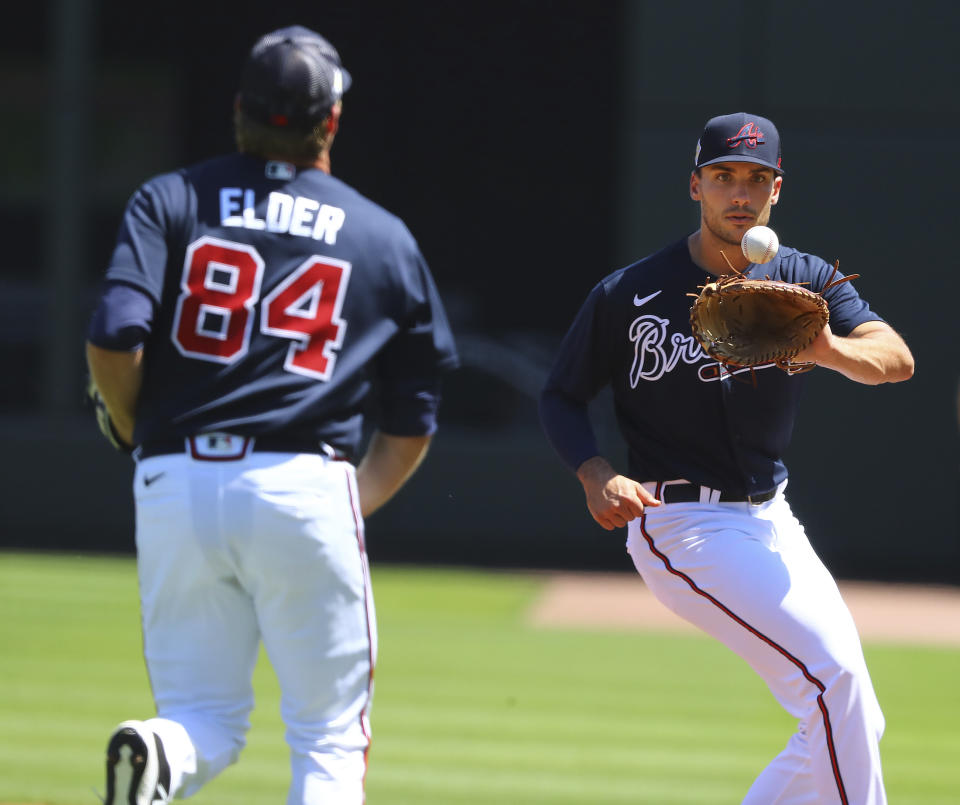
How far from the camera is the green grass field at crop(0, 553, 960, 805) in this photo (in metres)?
5.18

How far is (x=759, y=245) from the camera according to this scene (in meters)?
3.25

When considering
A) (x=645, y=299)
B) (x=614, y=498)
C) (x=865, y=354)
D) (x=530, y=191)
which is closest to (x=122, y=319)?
(x=614, y=498)

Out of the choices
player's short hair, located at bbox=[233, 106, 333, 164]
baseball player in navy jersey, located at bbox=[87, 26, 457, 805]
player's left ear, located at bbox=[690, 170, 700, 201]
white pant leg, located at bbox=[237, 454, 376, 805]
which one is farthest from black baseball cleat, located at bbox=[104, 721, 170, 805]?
player's left ear, located at bbox=[690, 170, 700, 201]

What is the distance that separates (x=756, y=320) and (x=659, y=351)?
37 centimetres

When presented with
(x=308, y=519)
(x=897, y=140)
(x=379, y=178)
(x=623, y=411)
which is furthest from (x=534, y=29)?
(x=308, y=519)

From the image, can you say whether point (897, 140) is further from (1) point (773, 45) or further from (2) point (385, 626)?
(2) point (385, 626)

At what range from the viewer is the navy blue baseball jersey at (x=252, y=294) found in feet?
9.69

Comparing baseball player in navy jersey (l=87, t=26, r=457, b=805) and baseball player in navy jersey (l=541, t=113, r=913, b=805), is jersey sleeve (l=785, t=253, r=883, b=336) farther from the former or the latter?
baseball player in navy jersey (l=87, t=26, r=457, b=805)

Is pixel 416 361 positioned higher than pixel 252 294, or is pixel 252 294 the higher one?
pixel 252 294

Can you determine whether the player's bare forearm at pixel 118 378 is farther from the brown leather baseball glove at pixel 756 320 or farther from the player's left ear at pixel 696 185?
the player's left ear at pixel 696 185

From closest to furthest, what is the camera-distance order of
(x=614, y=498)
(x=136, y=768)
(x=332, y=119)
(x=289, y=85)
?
(x=136, y=768) → (x=289, y=85) → (x=332, y=119) → (x=614, y=498)

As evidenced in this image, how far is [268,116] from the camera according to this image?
9.97 feet

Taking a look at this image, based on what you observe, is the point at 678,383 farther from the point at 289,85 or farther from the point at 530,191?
the point at 530,191

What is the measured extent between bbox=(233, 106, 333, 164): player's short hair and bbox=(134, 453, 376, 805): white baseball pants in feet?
2.22
